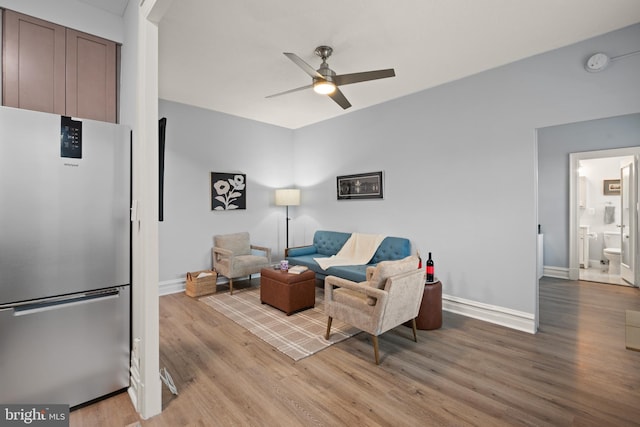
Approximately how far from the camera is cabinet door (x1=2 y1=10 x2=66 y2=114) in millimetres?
1935

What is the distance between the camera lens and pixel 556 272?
16.8ft

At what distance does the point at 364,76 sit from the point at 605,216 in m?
6.63

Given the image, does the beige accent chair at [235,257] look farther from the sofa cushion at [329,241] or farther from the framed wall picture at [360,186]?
the framed wall picture at [360,186]

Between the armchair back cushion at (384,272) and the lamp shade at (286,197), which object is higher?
the lamp shade at (286,197)

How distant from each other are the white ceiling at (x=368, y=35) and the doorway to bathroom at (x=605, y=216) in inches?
120

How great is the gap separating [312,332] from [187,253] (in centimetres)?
268

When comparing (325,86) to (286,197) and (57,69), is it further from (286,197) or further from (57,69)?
(286,197)

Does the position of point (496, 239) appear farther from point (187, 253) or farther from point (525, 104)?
point (187, 253)

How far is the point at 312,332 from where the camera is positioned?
3078 millimetres

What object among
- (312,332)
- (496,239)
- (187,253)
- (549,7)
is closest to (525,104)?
(549,7)

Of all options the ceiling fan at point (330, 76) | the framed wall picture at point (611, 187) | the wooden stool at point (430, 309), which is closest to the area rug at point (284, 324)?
the wooden stool at point (430, 309)

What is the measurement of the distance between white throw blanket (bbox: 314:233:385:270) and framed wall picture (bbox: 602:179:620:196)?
5.35 metres

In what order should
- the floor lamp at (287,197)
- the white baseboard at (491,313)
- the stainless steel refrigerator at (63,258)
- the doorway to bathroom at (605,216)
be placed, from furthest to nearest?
the floor lamp at (287,197) < the doorway to bathroom at (605,216) < the white baseboard at (491,313) < the stainless steel refrigerator at (63,258)

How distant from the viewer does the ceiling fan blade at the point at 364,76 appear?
8.31 ft
